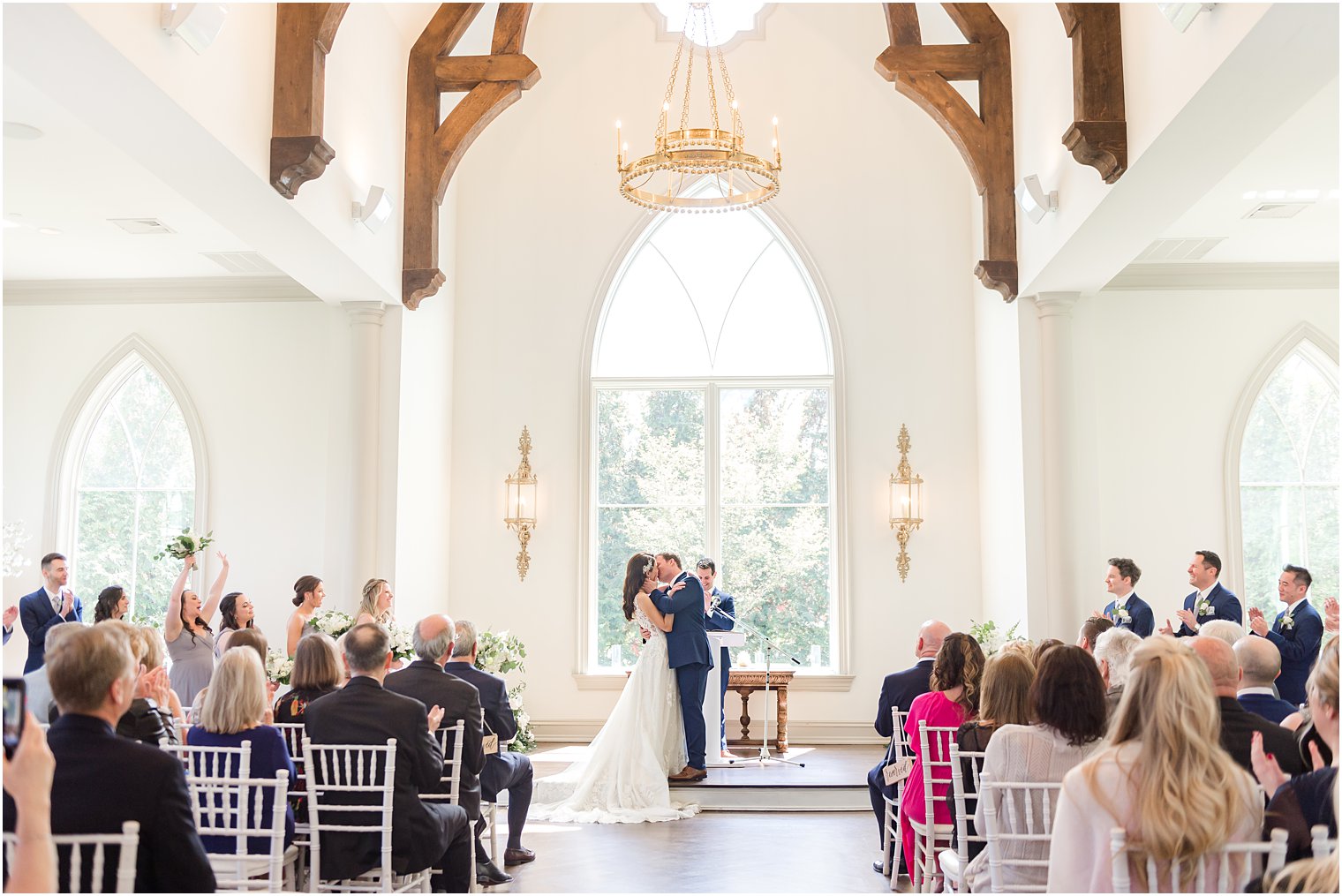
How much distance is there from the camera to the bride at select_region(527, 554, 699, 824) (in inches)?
287

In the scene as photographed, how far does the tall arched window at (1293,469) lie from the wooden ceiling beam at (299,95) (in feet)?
25.2

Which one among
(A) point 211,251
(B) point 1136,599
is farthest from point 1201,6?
(A) point 211,251

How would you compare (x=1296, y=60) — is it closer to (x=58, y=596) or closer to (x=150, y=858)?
(x=150, y=858)

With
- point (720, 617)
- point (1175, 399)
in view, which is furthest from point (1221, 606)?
point (720, 617)

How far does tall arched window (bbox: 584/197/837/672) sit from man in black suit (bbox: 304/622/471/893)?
6.22 meters

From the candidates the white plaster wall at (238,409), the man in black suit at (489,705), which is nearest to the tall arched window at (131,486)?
the white plaster wall at (238,409)

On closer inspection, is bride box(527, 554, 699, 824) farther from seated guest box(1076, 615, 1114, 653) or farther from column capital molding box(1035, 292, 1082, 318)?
column capital molding box(1035, 292, 1082, 318)

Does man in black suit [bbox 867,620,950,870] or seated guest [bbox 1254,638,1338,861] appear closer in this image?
seated guest [bbox 1254,638,1338,861]

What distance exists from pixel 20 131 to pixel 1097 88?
232 inches

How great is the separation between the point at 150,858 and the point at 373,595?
4.76m

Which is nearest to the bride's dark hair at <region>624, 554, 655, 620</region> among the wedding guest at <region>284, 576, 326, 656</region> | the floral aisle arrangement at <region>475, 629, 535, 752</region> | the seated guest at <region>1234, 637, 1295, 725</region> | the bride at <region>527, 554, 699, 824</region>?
the bride at <region>527, 554, 699, 824</region>

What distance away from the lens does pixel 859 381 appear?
10422mm

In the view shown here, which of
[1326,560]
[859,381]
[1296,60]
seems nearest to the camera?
[1296,60]

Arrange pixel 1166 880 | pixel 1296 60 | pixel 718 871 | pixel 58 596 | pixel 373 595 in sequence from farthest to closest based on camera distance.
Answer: pixel 58 596, pixel 373 595, pixel 718 871, pixel 1296 60, pixel 1166 880
